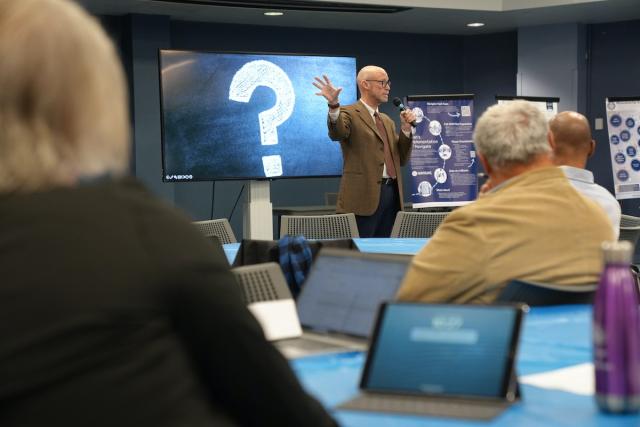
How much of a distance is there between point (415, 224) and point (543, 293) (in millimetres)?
2690

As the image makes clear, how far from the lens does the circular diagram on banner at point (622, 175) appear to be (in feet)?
31.9

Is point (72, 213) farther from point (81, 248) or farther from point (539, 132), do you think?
point (539, 132)

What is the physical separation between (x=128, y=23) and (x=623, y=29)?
5580mm

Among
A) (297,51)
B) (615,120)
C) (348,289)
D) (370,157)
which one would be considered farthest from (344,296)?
(297,51)

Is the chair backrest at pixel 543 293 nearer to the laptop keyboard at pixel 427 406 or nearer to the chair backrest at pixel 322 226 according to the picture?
the laptop keyboard at pixel 427 406

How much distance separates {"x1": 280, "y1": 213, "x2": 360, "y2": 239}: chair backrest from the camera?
4996 mm

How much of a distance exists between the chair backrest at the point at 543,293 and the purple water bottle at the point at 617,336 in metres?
0.93

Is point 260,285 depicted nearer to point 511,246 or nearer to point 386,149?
point 511,246

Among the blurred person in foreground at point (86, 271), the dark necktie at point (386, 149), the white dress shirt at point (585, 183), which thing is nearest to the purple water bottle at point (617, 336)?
the blurred person in foreground at point (86, 271)

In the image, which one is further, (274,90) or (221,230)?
(274,90)

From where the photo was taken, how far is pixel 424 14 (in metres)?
9.55

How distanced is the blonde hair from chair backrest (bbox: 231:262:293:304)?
983 millimetres

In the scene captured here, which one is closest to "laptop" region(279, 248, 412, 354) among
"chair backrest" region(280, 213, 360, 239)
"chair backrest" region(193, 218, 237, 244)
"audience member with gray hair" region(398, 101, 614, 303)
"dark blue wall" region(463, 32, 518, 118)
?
"audience member with gray hair" region(398, 101, 614, 303)

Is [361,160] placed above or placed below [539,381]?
Result: above
